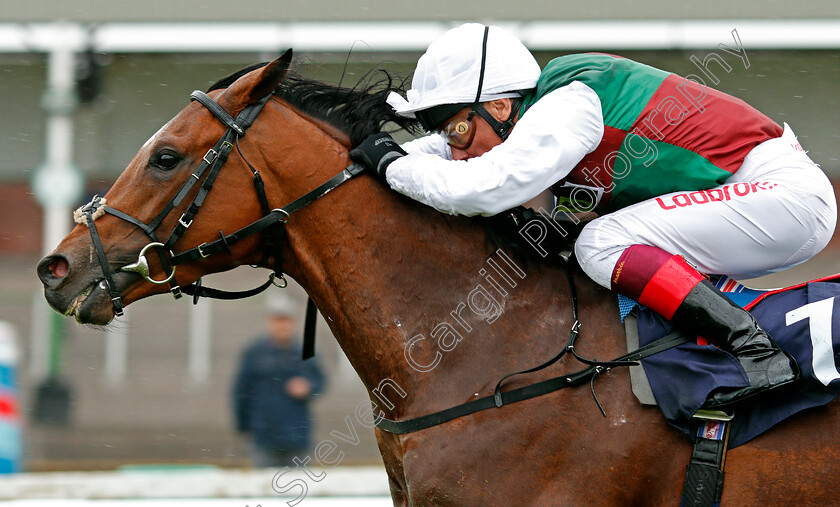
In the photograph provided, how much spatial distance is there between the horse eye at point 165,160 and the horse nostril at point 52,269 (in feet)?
1.29

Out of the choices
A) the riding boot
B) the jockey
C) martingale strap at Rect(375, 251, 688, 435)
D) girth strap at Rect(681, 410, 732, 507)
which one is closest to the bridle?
the jockey

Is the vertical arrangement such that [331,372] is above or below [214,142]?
below

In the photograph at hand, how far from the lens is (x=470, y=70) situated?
2498mm

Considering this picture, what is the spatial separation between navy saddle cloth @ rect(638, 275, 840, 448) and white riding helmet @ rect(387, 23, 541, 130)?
35.0 inches

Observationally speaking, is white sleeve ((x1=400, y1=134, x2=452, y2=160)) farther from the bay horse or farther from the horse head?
the horse head

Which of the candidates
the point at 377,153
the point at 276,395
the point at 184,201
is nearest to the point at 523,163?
the point at 377,153

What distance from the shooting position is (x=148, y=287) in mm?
2512

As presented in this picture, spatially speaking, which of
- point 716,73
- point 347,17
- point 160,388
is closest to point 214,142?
point 347,17

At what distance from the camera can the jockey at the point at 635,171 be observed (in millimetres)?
2275

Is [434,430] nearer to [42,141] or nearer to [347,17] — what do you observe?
Answer: [347,17]

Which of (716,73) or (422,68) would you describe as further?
(716,73)

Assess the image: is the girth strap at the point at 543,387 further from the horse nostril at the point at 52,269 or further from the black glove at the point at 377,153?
the horse nostril at the point at 52,269

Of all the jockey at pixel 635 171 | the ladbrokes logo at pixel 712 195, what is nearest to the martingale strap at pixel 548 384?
the jockey at pixel 635 171

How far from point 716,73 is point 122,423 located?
7000 mm
